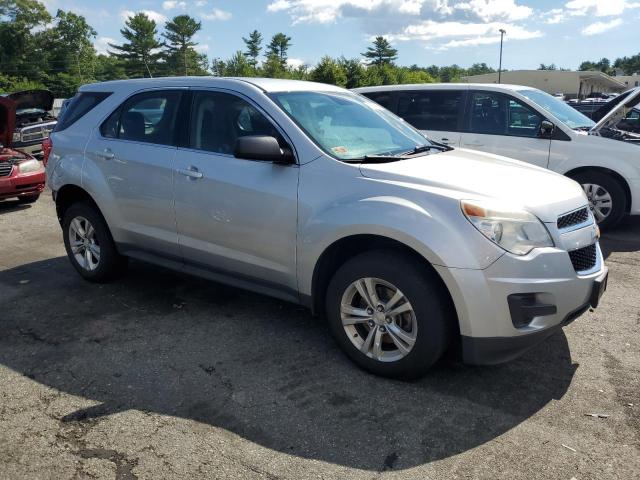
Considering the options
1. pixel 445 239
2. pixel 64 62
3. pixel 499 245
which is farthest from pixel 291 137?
pixel 64 62

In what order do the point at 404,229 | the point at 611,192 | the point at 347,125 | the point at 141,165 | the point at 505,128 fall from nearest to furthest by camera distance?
the point at 404,229
the point at 347,125
the point at 141,165
the point at 611,192
the point at 505,128

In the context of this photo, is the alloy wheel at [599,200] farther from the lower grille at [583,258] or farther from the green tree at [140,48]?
the green tree at [140,48]

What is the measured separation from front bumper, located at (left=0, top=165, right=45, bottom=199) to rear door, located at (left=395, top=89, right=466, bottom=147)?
5.86 meters

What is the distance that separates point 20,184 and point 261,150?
673 centimetres

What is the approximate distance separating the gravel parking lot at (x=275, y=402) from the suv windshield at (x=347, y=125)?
55.4 inches

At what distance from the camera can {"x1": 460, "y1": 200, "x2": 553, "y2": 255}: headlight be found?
2.94 m

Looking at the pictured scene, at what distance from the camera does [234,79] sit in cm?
420

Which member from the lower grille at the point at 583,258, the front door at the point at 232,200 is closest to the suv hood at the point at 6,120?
the front door at the point at 232,200

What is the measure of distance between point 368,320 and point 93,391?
5.64 ft

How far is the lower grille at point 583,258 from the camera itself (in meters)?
3.15

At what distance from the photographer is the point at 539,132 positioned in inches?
274

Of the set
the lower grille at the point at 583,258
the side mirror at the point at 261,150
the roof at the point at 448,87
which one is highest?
the roof at the point at 448,87

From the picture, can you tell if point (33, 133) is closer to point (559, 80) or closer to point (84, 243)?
point (84, 243)

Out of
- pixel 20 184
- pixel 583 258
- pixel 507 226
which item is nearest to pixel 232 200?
pixel 507 226
